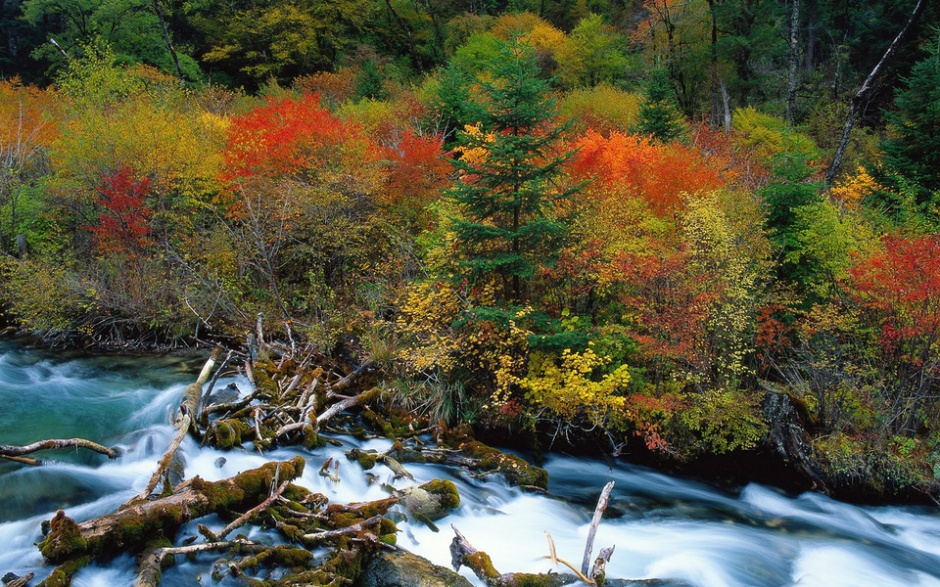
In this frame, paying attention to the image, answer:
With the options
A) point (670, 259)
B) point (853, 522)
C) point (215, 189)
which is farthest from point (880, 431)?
point (215, 189)

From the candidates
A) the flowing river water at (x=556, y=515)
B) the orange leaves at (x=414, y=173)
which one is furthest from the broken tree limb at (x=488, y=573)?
the orange leaves at (x=414, y=173)

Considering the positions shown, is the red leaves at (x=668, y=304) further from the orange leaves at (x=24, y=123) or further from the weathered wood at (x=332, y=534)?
the orange leaves at (x=24, y=123)

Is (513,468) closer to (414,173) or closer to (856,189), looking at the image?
(414,173)

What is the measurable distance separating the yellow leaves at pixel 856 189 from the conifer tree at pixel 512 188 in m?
9.50

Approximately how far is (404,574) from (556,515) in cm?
360

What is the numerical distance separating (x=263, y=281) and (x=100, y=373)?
526 cm

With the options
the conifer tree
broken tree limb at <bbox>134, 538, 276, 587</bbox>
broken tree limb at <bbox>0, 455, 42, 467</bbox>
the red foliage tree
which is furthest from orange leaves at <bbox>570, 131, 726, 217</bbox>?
broken tree limb at <bbox>0, 455, 42, 467</bbox>

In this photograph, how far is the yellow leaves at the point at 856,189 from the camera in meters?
16.3

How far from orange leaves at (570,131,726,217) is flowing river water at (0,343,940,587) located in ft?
20.9

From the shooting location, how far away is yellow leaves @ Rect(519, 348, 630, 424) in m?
10.8

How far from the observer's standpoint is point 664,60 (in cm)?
3394

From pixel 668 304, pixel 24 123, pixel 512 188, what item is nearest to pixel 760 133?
pixel 668 304

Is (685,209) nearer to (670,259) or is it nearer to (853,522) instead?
(670,259)

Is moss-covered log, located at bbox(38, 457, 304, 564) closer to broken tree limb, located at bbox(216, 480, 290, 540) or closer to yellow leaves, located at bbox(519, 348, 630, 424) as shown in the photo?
broken tree limb, located at bbox(216, 480, 290, 540)
